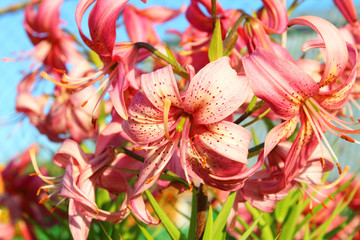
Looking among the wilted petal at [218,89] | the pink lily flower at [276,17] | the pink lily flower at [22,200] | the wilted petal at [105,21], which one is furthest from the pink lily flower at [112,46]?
the pink lily flower at [22,200]

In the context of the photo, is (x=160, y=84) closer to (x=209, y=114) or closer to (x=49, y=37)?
(x=209, y=114)

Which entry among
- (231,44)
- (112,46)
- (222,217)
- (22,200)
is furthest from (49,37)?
(222,217)

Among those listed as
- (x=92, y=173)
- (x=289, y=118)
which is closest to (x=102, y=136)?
(x=92, y=173)

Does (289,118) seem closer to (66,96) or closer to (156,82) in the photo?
(156,82)

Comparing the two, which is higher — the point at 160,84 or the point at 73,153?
the point at 160,84

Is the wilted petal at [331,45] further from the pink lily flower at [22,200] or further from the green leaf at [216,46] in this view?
the pink lily flower at [22,200]

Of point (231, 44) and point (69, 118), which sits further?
point (69, 118)
